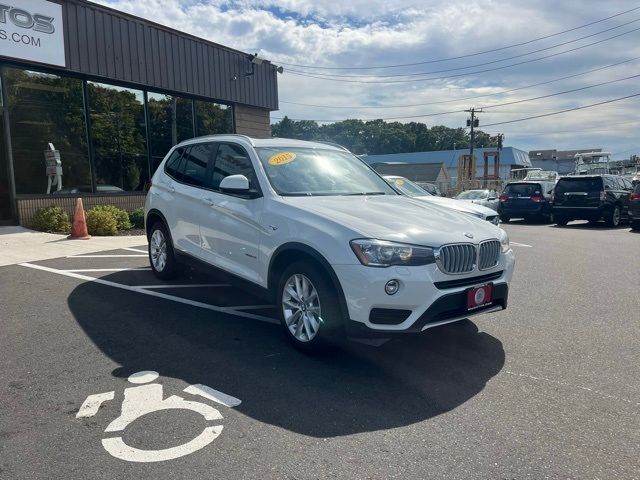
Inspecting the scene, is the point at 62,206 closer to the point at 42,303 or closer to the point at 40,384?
the point at 42,303

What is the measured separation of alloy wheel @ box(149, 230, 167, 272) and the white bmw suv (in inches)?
31.6

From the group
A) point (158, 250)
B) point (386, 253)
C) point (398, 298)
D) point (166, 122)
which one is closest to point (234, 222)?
point (386, 253)

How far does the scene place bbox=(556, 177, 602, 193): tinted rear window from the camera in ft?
53.3

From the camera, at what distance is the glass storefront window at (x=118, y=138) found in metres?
13.3

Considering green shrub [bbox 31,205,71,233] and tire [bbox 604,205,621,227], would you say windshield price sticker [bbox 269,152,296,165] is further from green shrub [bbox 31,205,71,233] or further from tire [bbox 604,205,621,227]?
tire [bbox 604,205,621,227]

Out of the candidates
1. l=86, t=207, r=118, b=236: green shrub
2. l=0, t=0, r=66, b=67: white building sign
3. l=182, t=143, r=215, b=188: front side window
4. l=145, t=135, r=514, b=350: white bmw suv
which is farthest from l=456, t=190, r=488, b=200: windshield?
l=182, t=143, r=215, b=188: front side window

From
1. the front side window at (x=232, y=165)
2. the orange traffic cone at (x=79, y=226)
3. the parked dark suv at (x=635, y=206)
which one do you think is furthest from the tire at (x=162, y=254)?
the parked dark suv at (x=635, y=206)

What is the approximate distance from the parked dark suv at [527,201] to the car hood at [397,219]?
1448 cm

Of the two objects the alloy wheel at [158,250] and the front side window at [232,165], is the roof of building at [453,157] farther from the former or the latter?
the front side window at [232,165]

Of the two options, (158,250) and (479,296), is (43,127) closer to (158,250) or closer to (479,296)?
(158,250)

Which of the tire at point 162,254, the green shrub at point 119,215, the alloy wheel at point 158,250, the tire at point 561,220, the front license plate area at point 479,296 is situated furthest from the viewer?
the tire at point 561,220

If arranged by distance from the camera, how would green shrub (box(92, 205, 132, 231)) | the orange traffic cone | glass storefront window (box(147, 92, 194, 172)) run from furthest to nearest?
glass storefront window (box(147, 92, 194, 172)) < green shrub (box(92, 205, 132, 231)) < the orange traffic cone

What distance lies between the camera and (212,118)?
1714cm

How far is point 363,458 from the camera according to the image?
2.77 metres
